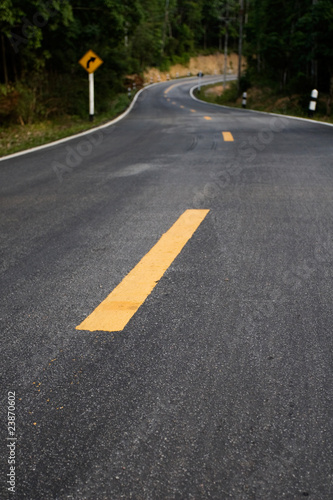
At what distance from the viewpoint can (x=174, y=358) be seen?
171 centimetres

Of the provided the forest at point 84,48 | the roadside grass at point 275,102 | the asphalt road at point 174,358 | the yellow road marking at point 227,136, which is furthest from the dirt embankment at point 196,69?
the asphalt road at point 174,358

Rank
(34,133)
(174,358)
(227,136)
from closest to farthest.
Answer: (174,358) < (227,136) < (34,133)

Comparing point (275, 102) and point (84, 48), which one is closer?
point (84, 48)

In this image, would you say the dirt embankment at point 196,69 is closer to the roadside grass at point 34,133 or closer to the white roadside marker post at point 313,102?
the white roadside marker post at point 313,102

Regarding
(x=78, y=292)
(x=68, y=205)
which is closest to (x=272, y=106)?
(x=68, y=205)

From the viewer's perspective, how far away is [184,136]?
980 cm

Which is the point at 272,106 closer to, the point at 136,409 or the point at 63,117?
the point at 63,117

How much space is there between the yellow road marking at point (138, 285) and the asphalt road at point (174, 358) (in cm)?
4

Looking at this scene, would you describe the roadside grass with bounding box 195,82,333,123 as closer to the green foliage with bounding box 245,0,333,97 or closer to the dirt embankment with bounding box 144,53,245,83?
the green foliage with bounding box 245,0,333,97

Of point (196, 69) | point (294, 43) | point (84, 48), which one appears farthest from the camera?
point (196, 69)

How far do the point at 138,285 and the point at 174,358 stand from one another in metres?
0.67

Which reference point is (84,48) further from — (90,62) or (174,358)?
(174,358)

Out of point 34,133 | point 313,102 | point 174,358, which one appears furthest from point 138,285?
point 313,102

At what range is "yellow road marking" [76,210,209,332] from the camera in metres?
1.97
